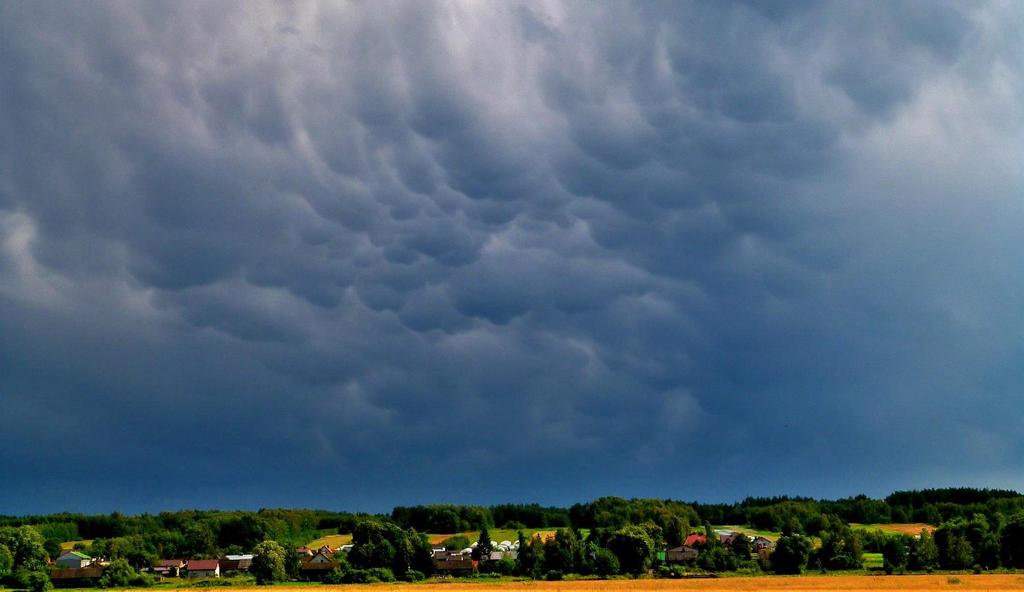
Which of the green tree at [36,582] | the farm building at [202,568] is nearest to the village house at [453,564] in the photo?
the farm building at [202,568]

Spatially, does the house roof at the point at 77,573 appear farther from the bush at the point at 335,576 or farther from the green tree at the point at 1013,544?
the green tree at the point at 1013,544

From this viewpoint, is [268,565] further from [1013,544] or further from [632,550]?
[1013,544]

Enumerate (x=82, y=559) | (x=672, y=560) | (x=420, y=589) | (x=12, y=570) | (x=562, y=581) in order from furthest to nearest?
(x=82, y=559) < (x=672, y=560) < (x=12, y=570) < (x=562, y=581) < (x=420, y=589)

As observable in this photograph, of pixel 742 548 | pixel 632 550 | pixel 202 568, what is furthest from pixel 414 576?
pixel 742 548

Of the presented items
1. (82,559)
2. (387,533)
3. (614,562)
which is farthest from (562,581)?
(82,559)

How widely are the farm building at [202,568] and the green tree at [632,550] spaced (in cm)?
7437

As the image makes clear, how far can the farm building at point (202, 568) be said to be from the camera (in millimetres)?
172125

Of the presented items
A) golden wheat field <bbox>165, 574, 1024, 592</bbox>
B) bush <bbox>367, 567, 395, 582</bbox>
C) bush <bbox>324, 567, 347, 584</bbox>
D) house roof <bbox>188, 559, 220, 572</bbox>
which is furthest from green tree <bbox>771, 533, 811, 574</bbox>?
house roof <bbox>188, 559, 220, 572</bbox>

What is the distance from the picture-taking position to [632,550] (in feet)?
474

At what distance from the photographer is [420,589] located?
366ft

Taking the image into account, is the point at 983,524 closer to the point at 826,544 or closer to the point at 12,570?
the point at 826,544

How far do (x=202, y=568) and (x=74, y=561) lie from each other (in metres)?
25.4

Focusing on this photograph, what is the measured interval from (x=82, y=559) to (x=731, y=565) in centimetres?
11948

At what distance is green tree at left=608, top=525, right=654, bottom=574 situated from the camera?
14325cm
